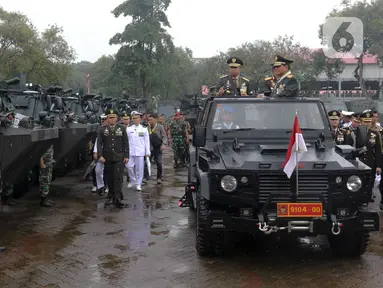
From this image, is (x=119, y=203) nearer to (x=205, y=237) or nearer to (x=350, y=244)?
(x=205, y=237)

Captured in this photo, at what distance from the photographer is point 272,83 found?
7.90 m

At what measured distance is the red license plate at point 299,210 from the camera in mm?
5441

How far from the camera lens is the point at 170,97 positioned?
181 ft

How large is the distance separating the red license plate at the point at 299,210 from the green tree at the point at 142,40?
37865 millimetres

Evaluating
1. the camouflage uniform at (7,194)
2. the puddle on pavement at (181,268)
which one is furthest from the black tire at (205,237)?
the camouflage uniform at (7,194)

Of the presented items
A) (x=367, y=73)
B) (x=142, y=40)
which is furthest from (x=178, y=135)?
(x=367, y=73)

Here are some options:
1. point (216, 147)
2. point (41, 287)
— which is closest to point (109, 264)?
point (41, 287)

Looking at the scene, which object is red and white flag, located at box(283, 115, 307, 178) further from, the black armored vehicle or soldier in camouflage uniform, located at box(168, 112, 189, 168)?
soldier in camouflage uniform, located at box(168, 112, 189, 168)

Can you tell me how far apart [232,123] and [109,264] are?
224 centimetres

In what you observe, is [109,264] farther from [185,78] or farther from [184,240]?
[185,78]

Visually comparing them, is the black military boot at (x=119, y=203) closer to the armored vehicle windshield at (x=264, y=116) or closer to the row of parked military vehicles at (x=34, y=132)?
the row of parked military vehicles at (x=34, y=132)

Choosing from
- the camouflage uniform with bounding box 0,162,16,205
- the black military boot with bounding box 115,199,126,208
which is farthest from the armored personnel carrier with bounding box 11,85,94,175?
the black military boot with bounding box 115,199,126,208

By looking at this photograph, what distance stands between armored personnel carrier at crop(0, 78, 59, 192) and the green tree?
111ft

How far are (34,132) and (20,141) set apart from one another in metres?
0.41
